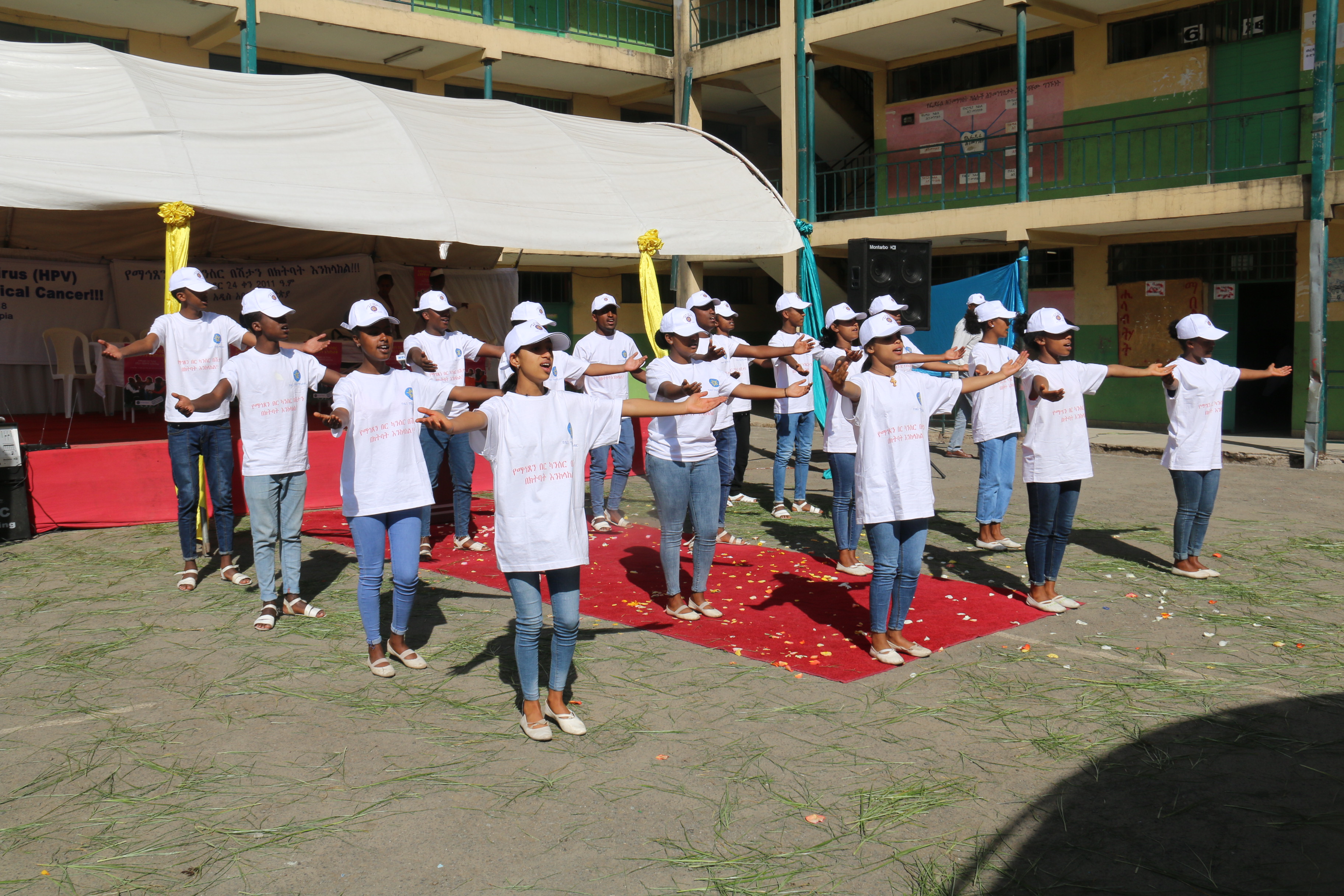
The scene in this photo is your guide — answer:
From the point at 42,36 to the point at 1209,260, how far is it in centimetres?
1772

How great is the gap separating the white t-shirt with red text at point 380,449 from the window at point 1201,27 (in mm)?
14659

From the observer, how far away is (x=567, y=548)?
177 inches

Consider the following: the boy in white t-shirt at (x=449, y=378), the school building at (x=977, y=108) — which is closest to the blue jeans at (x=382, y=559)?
the boy in white t-shirt at (x=449, y=378)

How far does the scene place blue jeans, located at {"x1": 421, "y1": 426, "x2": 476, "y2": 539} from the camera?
8.21 m

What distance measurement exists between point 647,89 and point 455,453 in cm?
1487

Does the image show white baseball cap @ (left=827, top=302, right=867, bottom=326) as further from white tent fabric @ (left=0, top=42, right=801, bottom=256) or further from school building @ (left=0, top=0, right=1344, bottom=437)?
school building @ (left=0, top=0, right=1344, bottom=437)

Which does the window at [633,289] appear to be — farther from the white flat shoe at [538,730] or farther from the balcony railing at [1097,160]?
the white flat shoe at [538,730]

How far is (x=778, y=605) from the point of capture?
267 inches

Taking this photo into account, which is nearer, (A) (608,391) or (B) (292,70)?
(A) (608,391)

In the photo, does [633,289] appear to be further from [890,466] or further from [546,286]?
[890,466]

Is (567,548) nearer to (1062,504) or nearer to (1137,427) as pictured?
(1062,504)

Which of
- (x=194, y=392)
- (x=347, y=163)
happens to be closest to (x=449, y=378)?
(x=194, y=392)

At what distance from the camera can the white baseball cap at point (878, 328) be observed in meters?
5.38

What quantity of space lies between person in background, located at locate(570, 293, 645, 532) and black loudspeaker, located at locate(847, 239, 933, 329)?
3.50m
